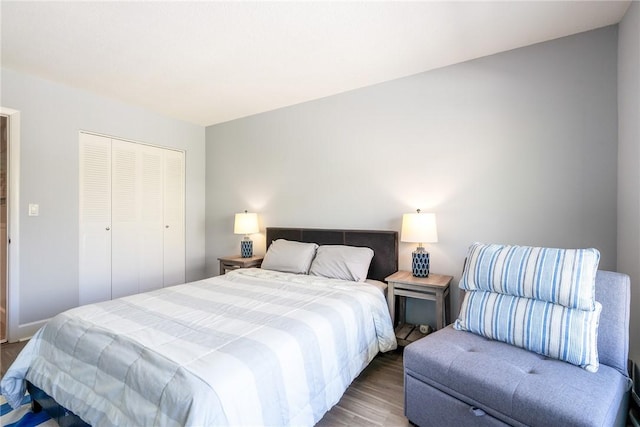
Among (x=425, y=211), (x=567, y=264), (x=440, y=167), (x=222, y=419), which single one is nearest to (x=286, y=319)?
(x=222, y=419)

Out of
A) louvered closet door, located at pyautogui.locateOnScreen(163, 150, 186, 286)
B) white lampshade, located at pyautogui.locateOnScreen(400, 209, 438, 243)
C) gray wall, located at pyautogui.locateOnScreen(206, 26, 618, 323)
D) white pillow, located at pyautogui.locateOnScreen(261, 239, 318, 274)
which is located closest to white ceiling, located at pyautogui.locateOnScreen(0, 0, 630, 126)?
gray wall, located at pyautogui.locateOnScreen(206, 26, 618, 323)

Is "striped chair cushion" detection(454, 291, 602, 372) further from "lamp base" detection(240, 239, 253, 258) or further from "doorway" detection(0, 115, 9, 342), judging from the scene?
"doorway" detection(0, 115, 9, 342)

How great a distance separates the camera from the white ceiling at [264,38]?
187cm

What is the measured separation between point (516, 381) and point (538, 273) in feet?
1.90

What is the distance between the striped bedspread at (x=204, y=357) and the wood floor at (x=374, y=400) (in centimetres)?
16

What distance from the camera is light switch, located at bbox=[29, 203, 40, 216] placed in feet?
9.22

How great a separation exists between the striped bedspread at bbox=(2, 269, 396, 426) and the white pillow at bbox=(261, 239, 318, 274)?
741 millimetres

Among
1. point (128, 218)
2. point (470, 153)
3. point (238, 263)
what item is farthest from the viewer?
point (128, 218)

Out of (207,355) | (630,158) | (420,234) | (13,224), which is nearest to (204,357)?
(207,355)

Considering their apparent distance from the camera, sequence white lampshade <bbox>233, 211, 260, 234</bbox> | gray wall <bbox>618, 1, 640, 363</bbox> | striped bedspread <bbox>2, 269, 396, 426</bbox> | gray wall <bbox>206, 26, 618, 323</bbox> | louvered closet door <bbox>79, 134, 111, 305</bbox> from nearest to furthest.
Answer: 1. striped bedspread <bbox>2, 269, 396, 426</bbox>
2. gray wall <bbox>618, 1, 640, 363</bbox>
3. gray wall <bbox>206, 26, 618, 323</bbox>
4. louvered closet door <bbox>79, 134, 111, 305</bbox>
5. white lampshade <bbox>233, 211, 260, 234</bbox>

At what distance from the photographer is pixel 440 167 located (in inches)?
104

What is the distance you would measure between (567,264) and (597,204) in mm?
884

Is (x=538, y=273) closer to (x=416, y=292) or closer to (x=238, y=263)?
(x=416, y=292)

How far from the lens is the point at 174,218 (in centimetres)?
405
